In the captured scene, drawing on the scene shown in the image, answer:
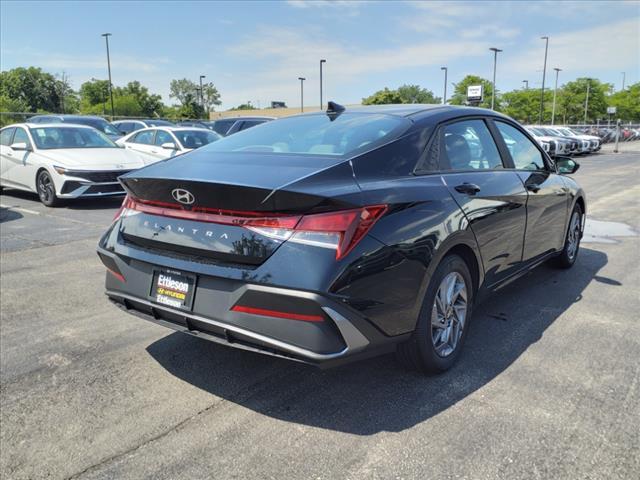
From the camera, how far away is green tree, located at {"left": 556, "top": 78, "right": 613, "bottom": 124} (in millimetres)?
78188

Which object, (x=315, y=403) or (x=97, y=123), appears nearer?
(x=315, y=403)

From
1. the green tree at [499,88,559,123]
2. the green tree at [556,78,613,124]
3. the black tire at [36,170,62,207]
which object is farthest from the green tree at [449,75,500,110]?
Answer: the black tire at [36,170,62,207]

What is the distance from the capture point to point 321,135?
3498mm

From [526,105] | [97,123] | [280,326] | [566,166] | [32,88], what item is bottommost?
[280,326]

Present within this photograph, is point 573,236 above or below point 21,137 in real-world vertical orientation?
below

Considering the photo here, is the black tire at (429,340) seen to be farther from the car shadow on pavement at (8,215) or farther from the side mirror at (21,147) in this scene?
the side mirror at (21,147)

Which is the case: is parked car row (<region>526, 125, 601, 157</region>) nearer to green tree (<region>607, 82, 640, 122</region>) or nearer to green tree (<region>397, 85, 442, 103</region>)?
green tree (<region>607, 82, 640, 122</region>)

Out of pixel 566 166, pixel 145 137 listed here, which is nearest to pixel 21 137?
A: pixel 145 137

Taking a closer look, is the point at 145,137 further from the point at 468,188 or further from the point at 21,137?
the point at 468,188

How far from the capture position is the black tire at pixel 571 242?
547cm

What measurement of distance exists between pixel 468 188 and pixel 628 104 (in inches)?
3866

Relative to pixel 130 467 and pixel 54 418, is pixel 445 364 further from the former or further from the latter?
pixel 54 418

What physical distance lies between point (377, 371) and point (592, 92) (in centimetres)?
8734

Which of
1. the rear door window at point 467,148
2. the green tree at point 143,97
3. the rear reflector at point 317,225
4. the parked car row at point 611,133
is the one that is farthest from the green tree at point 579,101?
the rear reflector at point 317,225
